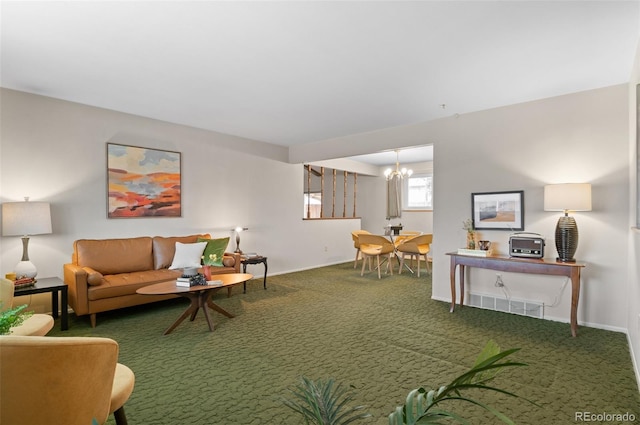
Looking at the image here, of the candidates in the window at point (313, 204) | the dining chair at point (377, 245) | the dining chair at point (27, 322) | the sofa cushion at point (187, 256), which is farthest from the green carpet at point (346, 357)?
the window at point (313, 204)

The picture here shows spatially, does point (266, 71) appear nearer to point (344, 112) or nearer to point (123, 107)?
point (344, 112)

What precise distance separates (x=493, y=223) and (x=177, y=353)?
3.89m

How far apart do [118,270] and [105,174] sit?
1.30 m

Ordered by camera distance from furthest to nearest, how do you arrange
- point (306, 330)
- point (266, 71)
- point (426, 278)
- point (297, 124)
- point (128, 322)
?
point (426, 278) < point (297, 124) < point (128, 322) < point (306, 330) < point (266, 71)

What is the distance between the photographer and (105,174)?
15.1ft

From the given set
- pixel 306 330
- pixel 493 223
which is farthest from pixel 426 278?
pixel 306 330

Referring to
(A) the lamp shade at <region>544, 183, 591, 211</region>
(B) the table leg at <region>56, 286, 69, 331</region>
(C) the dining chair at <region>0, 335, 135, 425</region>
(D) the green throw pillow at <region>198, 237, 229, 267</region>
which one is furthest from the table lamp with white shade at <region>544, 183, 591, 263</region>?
(B) the table leg at <region>56, 286, 69, 331</region>

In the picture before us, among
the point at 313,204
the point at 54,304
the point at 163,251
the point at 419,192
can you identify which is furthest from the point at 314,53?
the point at 419,192

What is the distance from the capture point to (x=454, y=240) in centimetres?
474

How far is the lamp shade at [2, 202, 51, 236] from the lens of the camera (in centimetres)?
360

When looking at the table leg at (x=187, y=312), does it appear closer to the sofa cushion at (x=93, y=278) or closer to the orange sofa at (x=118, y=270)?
the orange sofa at (x=118, y=270)

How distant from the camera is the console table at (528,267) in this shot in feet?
11.2

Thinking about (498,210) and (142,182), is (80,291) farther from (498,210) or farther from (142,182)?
(498,210)

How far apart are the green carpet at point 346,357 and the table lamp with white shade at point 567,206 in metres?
0.85
